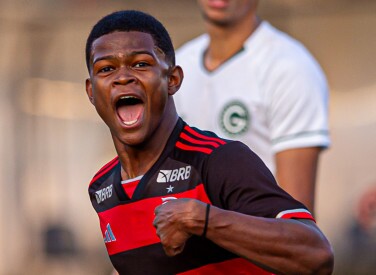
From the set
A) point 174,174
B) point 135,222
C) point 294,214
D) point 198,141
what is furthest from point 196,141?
point 294,214

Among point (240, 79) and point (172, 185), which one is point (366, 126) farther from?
point (172, 185)

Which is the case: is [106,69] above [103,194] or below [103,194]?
above

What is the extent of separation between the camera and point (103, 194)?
411cm

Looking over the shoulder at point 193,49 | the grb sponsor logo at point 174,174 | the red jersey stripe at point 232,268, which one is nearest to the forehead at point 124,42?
the grb sponsor logo at point 174,174

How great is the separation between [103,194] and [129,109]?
49cm

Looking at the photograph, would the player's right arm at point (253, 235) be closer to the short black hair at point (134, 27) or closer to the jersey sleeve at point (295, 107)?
the short black hair at point (134, 27)

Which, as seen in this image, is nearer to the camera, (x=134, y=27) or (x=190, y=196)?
(x=190, y=196)

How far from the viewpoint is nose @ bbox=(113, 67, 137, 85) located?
12.1 ft

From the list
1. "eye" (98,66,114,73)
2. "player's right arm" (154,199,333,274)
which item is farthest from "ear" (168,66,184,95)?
"player's right arm" (154,199,333,274)

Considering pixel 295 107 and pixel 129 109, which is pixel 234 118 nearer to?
pixel 295 107

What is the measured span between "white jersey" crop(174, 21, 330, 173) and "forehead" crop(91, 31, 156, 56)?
1485 millimetres

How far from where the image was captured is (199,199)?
3615mm

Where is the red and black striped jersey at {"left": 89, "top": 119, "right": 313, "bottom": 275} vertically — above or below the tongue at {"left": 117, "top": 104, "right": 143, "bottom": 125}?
below

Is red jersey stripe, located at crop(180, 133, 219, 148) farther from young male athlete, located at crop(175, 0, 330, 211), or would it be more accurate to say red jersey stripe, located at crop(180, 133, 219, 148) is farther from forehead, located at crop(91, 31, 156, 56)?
young male athlete, located at crop(175, 0, 330, 211)
